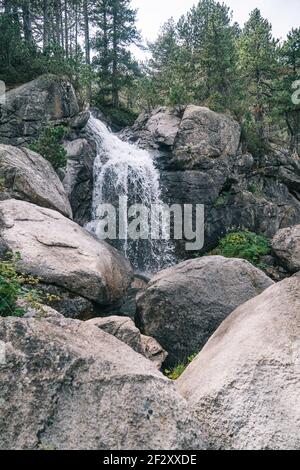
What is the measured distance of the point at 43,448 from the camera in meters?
3.78

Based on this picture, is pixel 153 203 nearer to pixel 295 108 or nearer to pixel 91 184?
pixel 91 184

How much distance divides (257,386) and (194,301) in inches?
278

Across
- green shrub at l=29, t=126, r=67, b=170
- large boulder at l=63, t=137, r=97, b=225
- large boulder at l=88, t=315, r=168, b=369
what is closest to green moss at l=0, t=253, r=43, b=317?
large boulder at l=88, t=315, r=168, b=369

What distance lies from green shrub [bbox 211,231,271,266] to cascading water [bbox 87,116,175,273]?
299 centimetres

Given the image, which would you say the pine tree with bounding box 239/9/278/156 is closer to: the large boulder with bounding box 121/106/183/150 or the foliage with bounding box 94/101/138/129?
the large boulder with bounding box 121/106/183/150

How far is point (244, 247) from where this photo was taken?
858 inches

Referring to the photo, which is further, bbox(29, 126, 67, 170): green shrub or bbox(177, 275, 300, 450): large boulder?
bbox(29, 126, 67, 170): green shrub

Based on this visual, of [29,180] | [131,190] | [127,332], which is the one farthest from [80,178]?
[127,332]

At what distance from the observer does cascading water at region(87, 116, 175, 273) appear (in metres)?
21.8

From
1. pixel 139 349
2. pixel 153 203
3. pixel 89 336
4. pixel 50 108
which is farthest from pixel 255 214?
pixel 89 336

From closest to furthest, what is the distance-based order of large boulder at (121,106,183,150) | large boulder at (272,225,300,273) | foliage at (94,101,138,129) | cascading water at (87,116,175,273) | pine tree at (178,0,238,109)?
large boulder at (272,225,300,273), cascading water at (87,116,175,273), large boulder at (121,106,183,150), pine tree at (178,0,238,109), foliage at (94,101,138,129)

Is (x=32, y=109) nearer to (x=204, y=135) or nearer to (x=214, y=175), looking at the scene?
(x=204, y=135)

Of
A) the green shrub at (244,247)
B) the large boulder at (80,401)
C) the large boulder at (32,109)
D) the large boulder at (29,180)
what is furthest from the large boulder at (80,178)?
the large boulder at (80,401)

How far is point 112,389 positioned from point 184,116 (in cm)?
2378
